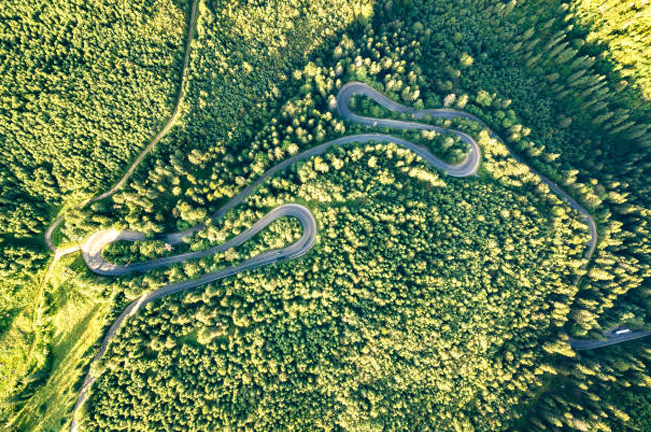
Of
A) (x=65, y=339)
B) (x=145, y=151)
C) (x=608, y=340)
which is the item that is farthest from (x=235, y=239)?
(x=608, y=340)

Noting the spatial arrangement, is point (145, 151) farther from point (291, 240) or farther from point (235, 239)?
point (291, 240)

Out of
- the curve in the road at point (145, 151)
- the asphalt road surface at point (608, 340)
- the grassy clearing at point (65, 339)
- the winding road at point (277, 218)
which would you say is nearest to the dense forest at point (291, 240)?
the grassy clearing at point (65, 339)

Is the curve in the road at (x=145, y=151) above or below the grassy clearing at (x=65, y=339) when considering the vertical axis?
above

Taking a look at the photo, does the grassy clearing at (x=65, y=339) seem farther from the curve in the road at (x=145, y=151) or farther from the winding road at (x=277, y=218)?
the curve in the road at (x=145, y=151)

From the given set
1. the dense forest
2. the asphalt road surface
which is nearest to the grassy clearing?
the dense forest

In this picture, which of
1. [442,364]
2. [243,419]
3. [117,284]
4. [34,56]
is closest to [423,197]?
[442,364]
